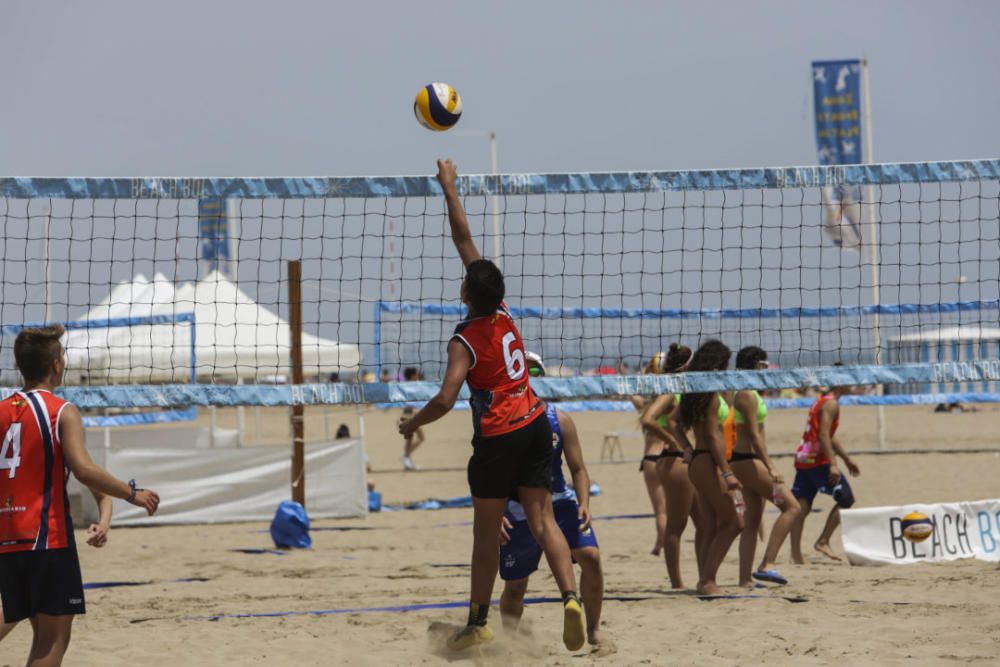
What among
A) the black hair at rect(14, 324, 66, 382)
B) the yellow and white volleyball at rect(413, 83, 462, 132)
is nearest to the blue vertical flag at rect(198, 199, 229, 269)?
the yellow and white volleyball at rect(413, 83, 462, 132)

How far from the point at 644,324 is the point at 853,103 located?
8500 mm

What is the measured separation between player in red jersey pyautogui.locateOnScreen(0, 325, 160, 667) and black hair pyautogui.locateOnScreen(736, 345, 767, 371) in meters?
4.03

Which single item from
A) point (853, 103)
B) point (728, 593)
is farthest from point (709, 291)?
point (853, 103)

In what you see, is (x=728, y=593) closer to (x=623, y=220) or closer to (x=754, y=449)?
(x=754, y=449)

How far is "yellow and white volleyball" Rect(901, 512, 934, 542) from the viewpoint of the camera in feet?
26.1

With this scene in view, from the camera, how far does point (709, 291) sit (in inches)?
272

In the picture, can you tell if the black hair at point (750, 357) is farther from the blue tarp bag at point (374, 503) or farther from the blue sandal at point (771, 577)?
the blue tarp bag at point (374, 503)

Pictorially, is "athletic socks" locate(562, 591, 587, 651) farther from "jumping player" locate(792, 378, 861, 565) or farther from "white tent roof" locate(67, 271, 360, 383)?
"white tent roof" locate(67, 271, 360, 383)

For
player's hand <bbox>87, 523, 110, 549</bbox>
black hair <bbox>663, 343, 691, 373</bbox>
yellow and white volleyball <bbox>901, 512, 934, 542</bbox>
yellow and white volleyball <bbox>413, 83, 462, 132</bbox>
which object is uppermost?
yellow and white volleyball <bbox>413, 83, 462, 132</bbox>

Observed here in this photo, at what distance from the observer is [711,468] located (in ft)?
21.4

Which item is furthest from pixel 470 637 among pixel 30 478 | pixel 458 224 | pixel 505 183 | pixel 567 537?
pixel 505 183

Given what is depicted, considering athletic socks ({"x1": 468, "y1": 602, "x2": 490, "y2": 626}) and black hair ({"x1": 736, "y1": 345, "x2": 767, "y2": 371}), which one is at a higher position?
black hair ({"x1": 736, "y1": 345, "x2": 767, "y2": 371})

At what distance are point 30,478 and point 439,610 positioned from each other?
293 centimetres

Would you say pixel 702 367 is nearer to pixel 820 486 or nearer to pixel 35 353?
pixel 820 486
